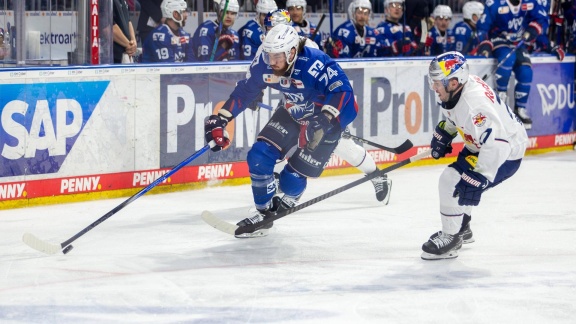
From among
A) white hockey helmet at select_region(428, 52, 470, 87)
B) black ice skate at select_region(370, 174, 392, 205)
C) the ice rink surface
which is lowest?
the ice rink surface

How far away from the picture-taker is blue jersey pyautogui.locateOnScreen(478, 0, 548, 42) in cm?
1061

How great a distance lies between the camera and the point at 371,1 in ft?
37.6

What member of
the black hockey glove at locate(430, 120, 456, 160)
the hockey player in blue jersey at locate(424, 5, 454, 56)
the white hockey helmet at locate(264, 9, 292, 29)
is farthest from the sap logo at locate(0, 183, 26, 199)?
the hockey player in blue jersey at locate(424, 5, 454, 56)

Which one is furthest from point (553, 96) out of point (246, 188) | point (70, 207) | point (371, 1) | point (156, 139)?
point (70, 207)

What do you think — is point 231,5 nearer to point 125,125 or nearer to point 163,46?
point 163,46

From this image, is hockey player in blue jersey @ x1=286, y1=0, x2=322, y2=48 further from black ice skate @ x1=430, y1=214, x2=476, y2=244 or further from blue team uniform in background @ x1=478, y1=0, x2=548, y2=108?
black ice skate @ x1=430, y1=214, x2=476, y2=244

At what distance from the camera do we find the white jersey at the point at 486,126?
18.7 feet

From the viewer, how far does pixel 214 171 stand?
859 centimetres

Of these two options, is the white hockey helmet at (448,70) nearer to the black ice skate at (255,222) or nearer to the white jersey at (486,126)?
the white jersey at (486,126)

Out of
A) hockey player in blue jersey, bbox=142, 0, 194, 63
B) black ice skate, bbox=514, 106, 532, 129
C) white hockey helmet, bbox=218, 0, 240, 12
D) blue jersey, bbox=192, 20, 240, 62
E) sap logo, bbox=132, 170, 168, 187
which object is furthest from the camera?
black ice skate, bbox=514, 106, 532, 129

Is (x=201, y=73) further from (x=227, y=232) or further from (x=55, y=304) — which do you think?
(x=55, y=304)

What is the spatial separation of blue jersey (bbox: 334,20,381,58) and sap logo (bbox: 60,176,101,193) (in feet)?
10.7

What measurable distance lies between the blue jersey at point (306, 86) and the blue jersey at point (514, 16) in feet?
14.9

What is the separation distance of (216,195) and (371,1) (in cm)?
396
